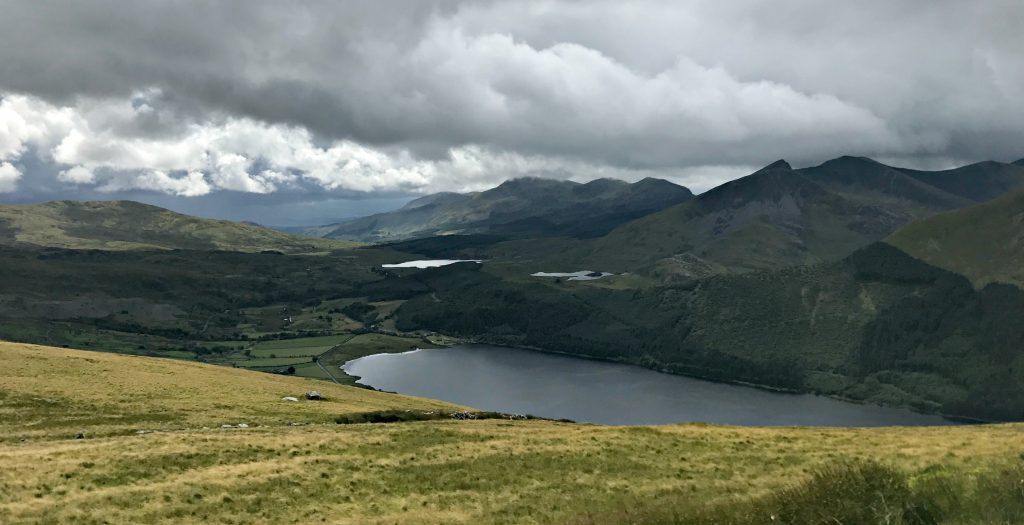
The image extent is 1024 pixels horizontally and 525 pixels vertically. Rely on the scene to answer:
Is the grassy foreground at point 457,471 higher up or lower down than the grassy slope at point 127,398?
higher up

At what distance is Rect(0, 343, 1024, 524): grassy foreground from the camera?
→ 29109 mm

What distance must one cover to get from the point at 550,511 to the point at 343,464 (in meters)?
16.6

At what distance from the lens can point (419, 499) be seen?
1538 inches

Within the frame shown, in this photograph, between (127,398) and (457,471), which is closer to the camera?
(457,471)

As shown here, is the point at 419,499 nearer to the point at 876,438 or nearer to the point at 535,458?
the point at 535,458

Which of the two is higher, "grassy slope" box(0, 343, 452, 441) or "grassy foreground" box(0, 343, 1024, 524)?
"grassy foreground" box(0, 343, 1024, 524)

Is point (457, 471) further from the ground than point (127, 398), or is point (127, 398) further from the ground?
point (457, 471)

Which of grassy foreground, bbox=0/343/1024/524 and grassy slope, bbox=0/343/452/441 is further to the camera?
grassy slope, bbox=0/343/452/441

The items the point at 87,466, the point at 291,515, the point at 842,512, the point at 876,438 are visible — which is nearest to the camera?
the point at 842,512

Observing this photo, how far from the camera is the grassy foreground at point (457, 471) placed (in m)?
29.1

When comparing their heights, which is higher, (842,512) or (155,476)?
(842,512)

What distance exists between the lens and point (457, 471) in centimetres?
4519

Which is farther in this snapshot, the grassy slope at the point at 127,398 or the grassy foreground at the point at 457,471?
the grassy slope at the point at 127,398

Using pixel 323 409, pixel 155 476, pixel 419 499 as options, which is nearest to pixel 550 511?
pixel 419 499
